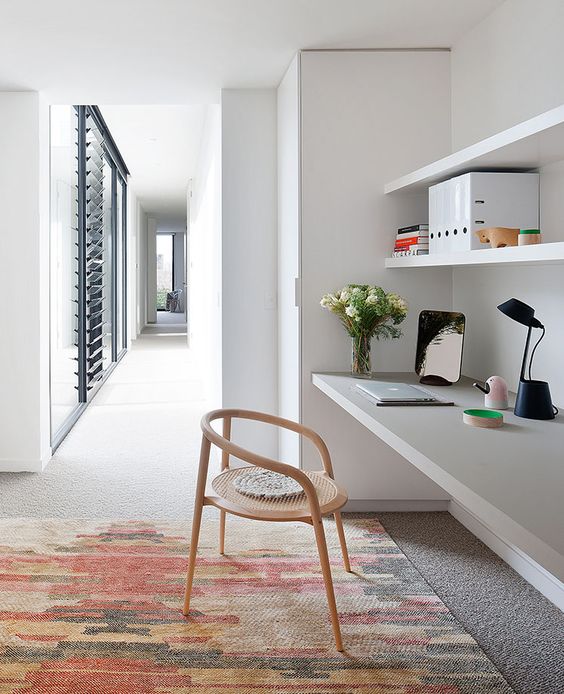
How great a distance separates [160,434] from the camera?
509cm

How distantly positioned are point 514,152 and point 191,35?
5.29ft

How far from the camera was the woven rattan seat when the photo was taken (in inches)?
84.5

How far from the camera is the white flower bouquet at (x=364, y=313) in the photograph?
3012 mm

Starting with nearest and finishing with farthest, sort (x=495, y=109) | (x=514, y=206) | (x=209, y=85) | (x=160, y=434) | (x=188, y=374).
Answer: (x=514, y=206) → (x=495, y=109) → (x=209, y=85) → (x=160, y=434) → (x=188, y=374)

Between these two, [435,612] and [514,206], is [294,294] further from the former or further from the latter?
[435,612]

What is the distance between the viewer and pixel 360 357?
10.4 feet

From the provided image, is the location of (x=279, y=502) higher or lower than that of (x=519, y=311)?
lower

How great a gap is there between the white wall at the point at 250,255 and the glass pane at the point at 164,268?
17725 mm

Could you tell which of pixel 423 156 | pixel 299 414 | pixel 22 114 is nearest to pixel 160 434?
pixel 299 414

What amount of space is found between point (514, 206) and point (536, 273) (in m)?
0.26

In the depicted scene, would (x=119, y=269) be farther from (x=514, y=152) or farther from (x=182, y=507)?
(x=514, y=152)

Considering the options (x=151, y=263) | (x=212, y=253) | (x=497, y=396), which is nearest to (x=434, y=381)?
(x=497, y=396)

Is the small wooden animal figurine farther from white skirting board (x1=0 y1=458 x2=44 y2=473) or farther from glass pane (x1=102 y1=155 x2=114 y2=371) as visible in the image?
glass pane (x1=102 y1=155 x2=114 y2=371)

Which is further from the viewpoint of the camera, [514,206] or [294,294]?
[294,294]
